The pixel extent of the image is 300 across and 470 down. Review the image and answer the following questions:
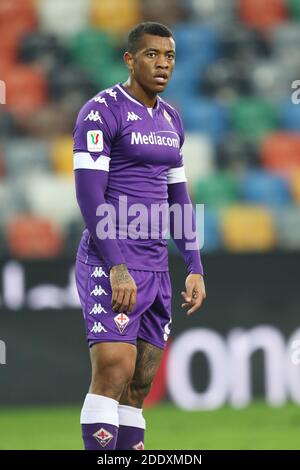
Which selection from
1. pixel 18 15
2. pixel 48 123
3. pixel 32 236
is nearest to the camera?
pixel 32 236

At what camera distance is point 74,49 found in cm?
1120

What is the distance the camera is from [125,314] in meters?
4.95

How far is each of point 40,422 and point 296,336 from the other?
1.88 metres

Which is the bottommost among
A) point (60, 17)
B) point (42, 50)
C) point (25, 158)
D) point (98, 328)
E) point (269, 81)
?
point (98, 328)

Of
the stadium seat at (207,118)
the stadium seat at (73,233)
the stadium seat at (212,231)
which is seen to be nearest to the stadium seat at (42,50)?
the stadium seat at (207,118)

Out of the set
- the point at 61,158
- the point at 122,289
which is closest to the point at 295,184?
the point at 61,158

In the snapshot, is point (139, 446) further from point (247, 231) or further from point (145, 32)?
point (247, 231)

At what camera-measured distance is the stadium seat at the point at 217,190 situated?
9.94 metres

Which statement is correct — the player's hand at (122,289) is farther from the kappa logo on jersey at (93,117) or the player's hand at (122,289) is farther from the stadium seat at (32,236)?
the stadium seat at (32,236)

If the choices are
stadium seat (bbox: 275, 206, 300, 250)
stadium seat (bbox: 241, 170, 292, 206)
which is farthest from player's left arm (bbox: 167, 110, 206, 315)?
stadium seat (bbox: 241, 170, 292, 206)

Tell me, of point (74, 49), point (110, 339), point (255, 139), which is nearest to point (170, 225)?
point (110, 339)

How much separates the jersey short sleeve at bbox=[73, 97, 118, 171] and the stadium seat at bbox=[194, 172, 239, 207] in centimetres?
489

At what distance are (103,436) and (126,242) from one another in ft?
2.57

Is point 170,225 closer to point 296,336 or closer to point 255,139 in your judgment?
point 296,336
